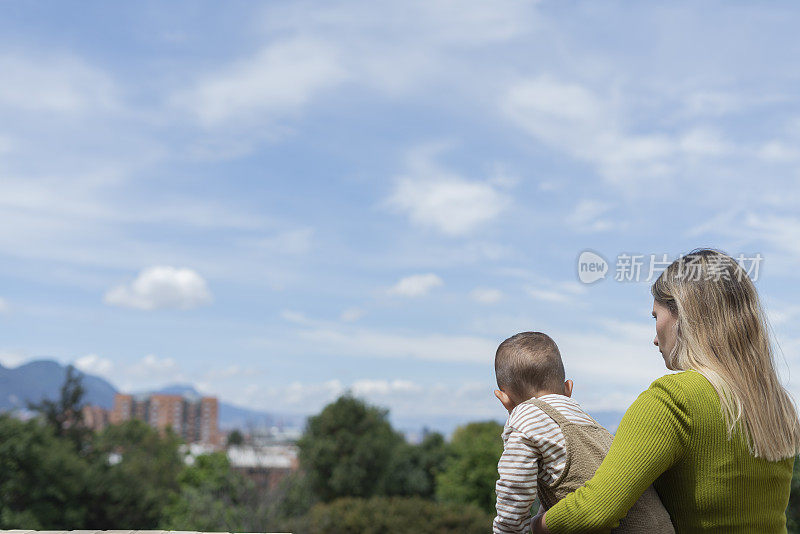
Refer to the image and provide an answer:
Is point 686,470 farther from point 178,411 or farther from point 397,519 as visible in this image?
point 178,411

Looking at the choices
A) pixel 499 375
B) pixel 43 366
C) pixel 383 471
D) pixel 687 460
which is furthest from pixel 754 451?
pixel 43 366

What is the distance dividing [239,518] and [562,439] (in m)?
23.8

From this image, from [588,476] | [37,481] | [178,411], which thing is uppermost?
[178,411]

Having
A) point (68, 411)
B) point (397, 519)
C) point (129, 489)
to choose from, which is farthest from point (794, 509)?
point (68, 411)

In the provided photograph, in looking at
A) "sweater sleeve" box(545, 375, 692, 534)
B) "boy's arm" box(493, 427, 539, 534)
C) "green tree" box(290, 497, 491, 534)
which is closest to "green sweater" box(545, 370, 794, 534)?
"sweater sleeve" box(545, 375, 692, 534)

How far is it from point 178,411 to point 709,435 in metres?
119

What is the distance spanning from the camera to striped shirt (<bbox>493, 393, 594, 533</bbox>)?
1785mm

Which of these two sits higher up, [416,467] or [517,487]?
[517,487]

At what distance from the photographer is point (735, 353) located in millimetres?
1650

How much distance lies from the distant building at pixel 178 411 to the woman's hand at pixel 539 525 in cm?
11103

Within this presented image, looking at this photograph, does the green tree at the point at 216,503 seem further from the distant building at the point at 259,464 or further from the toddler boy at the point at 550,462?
the toddler boy at the point at 550,462

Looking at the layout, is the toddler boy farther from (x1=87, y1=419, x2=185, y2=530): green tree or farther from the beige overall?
(x1=87, y1=419, x2=185, y2=530): green tree

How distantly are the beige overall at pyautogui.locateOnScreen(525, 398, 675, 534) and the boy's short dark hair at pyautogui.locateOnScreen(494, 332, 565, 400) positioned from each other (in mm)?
111

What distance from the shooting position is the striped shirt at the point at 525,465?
179 centimetres
